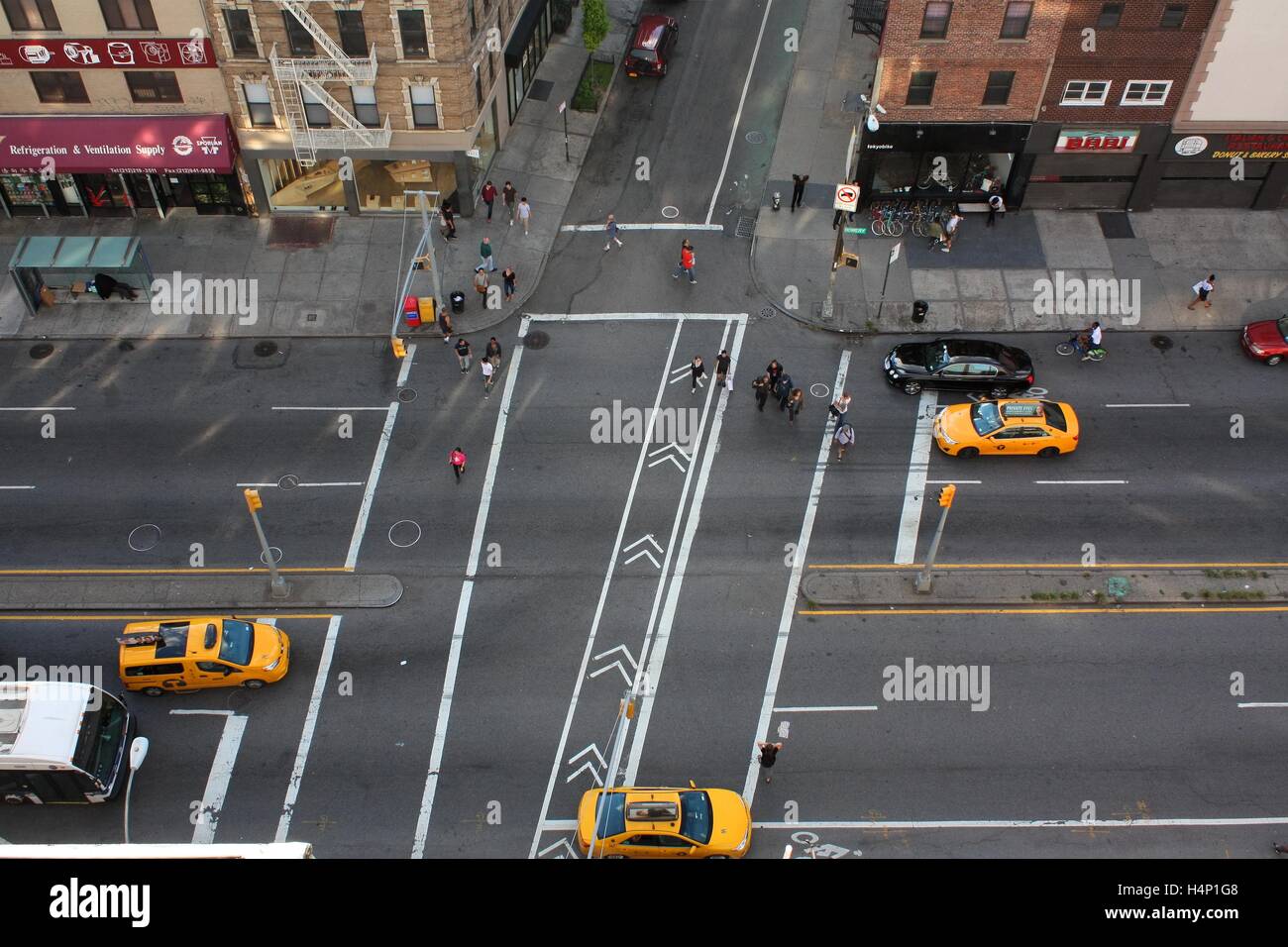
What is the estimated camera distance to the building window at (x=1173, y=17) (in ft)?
116

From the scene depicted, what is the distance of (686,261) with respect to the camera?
37594 millimetres

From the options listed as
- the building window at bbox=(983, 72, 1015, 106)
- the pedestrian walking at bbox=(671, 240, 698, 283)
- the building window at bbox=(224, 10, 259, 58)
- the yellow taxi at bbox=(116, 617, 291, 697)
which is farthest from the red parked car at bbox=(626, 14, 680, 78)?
the yellow taxi at bbox=(116, 617, 291, 697)

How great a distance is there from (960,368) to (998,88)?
10.9 m

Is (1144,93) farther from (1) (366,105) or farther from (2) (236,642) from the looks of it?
(2) (236,642)

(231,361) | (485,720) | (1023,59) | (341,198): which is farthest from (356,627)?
(1023,59)

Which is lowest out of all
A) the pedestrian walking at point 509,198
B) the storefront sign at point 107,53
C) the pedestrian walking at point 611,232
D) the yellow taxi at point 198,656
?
the yellow taxi at point 198,656

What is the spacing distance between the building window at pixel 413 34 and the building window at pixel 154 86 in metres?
8.21

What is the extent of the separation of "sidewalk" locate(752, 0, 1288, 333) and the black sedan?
2.33 meters

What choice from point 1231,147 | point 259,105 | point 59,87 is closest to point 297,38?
point 259,105

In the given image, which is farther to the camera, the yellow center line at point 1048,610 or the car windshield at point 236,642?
the yellow center line at point 1048,610

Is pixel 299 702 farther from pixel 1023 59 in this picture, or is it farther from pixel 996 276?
pixel 1023 59

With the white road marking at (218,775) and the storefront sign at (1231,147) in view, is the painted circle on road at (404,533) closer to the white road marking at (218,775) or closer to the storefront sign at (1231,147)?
the white road marking at (218,775)

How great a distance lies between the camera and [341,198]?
4044cm

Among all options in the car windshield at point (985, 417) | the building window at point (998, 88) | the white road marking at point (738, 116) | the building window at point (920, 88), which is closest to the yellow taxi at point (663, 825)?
the car windshield at point (985, 417)
